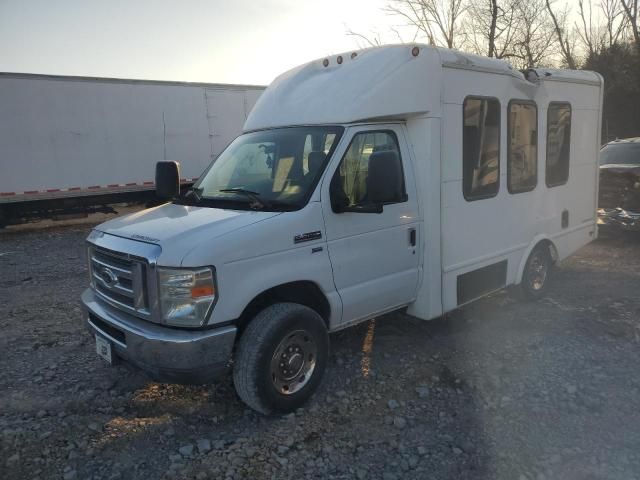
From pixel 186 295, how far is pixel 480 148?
323cm

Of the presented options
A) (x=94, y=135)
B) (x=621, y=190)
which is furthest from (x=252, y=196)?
(x=94, y=135)

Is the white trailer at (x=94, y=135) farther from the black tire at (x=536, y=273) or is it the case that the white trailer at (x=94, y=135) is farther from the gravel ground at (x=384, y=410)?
the black tire at (x=536, y=273)

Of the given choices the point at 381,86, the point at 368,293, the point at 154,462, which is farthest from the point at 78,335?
the point at 381,86

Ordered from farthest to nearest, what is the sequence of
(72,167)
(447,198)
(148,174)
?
1. (148,174)
2. (72,167)
3. (447,198)

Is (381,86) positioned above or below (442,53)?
below

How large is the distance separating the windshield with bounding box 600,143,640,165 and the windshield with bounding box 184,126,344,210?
7.42m

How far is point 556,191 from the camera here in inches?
246

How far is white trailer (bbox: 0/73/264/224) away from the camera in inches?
461

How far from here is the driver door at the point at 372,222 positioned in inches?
153

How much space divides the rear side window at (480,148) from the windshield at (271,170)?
1454 mm

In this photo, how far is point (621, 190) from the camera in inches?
350

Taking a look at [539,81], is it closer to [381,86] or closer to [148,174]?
[381,86]

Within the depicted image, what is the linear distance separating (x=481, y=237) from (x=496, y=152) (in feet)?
2.88

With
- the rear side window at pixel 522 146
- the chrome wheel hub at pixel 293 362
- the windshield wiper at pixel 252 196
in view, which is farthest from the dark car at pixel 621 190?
the windshield wiper at pixel 252 196
